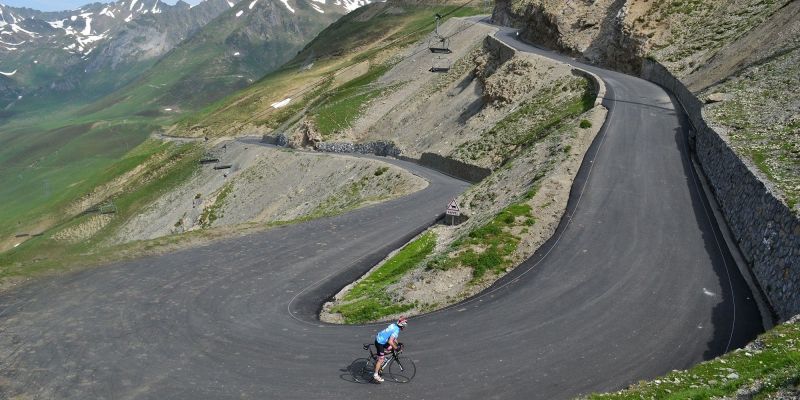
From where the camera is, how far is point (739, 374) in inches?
476

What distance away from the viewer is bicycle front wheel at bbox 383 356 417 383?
55.1 feet

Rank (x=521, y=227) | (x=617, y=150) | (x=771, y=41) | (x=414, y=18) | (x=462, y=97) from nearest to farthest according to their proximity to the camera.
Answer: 1. (x=521, y=227)
2. (x=617, y=150)
3. (x=771, y=41)
4. (x=462, y=97)
5. (x=414, y=18)

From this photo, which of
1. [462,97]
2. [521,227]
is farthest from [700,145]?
[462,97]

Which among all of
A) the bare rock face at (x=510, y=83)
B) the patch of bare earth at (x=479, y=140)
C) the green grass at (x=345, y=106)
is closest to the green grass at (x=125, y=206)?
the green grass at (x=345, y=106)

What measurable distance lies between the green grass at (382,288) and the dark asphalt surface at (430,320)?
46.8 inches

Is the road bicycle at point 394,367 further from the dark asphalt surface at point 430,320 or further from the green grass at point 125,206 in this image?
the green grass at point 125,206

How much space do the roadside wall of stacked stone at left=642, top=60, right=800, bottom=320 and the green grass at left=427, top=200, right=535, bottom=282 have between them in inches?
362

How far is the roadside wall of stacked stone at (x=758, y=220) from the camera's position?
16.7 metres

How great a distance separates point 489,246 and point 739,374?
13359 mm

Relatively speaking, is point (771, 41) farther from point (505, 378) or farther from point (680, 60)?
point (505, 378)

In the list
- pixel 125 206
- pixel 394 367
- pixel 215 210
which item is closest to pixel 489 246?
pixel 394 367

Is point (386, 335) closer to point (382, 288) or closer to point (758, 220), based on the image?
point (382, 288)

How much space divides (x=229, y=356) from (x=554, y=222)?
17033mm

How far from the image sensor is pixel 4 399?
16.9m
